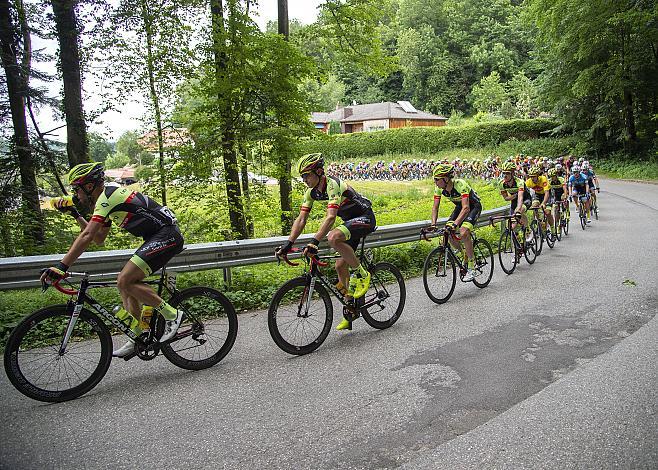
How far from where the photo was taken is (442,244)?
7.83 metres

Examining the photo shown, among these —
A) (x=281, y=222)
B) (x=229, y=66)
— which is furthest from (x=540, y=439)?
(x=281, y=222)

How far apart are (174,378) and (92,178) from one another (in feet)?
7.00

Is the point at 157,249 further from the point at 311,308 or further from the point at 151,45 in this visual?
the point at 151,45

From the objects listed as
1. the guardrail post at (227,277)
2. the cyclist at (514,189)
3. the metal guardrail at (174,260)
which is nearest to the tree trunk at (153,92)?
the guardrail post at (227,277)

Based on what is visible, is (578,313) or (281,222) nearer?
Result: (578,313)

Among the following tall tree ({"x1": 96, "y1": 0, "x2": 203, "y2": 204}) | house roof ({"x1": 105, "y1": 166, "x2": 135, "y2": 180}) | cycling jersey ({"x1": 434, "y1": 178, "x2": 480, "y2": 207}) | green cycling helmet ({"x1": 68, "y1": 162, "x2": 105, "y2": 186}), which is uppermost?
tall tree ({"x1": 96, "y1": 0, "x2": 203, "y2": 204})

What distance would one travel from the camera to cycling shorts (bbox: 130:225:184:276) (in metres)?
4.69

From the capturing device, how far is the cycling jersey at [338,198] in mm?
5773

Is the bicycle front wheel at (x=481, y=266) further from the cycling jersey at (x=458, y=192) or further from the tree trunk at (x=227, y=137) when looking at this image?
the tree trunk at (x=227, y=137)

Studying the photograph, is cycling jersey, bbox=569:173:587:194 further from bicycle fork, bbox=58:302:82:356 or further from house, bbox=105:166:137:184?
bicycle fork, bbox=58:302:82:356

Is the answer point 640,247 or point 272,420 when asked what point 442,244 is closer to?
point 272,420

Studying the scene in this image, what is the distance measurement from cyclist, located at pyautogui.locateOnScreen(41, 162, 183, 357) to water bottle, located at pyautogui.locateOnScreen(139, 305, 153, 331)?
53mm

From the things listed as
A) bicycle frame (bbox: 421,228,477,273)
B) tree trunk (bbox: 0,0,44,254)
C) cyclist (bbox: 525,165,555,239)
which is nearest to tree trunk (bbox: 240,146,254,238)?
tree trunk (bbox: 0,0,44,254)

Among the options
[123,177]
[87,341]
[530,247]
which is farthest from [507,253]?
[123,177]
